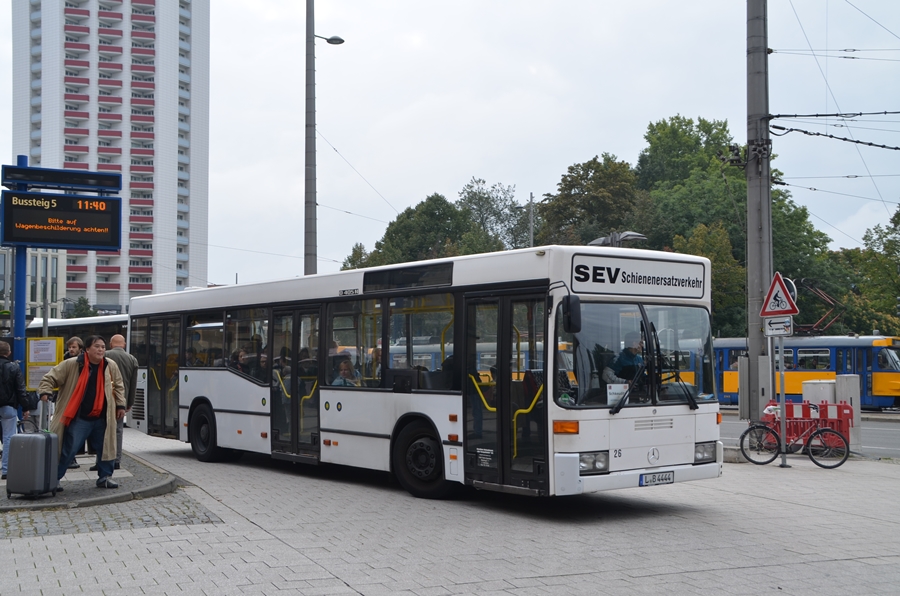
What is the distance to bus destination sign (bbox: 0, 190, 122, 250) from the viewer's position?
47.5 ft

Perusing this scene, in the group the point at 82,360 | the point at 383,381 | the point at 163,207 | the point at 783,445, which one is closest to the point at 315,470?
the point at 383,381

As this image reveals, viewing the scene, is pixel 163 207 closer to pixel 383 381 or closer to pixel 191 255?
pixel 191 255

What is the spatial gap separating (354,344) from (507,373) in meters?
3.11

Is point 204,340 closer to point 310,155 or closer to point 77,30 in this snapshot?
point 310,155

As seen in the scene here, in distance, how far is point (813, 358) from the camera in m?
33.5

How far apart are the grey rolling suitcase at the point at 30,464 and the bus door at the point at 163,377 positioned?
6.29 m

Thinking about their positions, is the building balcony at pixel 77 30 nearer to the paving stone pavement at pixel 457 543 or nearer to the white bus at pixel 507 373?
the white bus at pixel 507 373

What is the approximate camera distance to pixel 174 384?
16.9 meters

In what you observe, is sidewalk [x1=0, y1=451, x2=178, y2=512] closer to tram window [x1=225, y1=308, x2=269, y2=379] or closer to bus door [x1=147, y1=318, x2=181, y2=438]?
tram window [x1=225, y1=308, x2=269, y2=379]

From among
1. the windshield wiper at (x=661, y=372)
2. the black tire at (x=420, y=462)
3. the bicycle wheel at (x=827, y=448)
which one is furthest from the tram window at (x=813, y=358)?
the black tire at (x=420, y=462)

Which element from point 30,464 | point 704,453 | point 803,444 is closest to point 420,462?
point 704,453

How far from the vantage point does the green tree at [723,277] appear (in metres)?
46.6

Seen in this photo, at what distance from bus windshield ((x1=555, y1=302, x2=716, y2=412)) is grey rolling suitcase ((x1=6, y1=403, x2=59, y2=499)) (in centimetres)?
559

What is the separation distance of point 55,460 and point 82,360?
1182 mm
